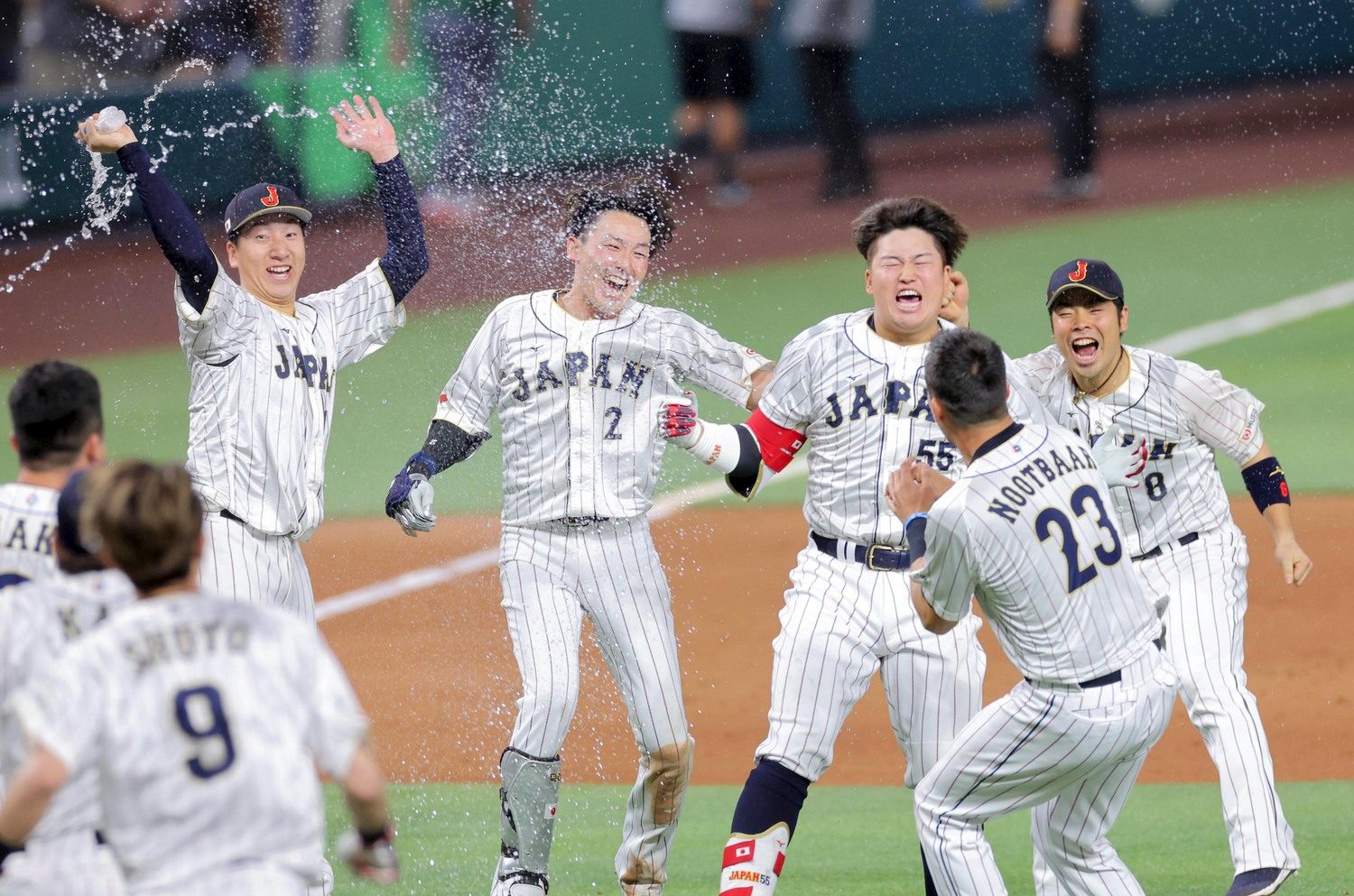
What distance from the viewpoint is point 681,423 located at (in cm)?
491

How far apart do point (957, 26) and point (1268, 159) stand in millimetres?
3554

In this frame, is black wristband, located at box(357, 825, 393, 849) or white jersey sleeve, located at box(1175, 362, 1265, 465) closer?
black wristband, located at box(357, 825, 393, 849)

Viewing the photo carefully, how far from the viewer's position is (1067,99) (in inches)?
722

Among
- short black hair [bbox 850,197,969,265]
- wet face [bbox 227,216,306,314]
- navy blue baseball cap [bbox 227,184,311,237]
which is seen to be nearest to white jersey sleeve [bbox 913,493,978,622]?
short black hair [bbox 850,197,969,265]

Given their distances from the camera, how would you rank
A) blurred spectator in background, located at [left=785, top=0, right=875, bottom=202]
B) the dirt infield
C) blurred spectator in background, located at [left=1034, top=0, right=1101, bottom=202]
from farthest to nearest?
1. blurred spectator in background, located at [left=1034, top=0, right=1101, bottom=202]
2. blurred spectator in background, located at [left=785, top=0, right=875, bottom=202]
3. the dirt infield

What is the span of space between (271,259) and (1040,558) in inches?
99.3

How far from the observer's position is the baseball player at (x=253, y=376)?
491 cm

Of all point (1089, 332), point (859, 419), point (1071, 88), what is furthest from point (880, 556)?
point (1071, 88)

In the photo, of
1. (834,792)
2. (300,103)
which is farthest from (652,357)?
(300,103)

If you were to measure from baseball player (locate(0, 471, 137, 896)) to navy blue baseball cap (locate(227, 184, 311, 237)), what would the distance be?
199 cm

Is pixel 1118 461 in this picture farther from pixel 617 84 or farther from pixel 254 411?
pixel 617 84

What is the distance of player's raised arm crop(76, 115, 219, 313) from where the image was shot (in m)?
4.80

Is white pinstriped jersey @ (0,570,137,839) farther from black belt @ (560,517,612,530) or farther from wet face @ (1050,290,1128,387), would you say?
wet face @ (1050,290,1128,387)

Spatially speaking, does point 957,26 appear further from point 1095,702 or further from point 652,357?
point 1095,702
